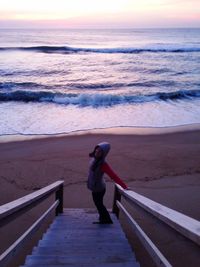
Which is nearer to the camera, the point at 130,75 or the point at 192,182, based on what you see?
the point at 192,182

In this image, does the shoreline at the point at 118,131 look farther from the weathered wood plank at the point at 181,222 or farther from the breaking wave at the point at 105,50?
the breaking wave at the point at 105,50

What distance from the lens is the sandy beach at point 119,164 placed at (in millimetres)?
8242

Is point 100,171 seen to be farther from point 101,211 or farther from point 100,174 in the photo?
point 101,211

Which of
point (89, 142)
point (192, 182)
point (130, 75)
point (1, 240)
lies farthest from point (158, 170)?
point (130, 75)

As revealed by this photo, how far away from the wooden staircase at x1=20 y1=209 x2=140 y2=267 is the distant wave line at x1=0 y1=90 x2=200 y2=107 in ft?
46.7

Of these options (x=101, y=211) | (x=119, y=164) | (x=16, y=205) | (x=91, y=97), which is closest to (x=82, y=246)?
(x=101, y=211)

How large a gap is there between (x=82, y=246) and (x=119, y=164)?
226 inches

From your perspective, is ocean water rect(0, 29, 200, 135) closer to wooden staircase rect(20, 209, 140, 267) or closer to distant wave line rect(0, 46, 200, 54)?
distant wave line rect(0, 46, 200, 54)

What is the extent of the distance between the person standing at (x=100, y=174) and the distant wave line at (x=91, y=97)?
13988 mm

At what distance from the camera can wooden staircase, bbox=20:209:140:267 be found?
3783mm

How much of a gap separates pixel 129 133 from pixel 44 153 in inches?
150

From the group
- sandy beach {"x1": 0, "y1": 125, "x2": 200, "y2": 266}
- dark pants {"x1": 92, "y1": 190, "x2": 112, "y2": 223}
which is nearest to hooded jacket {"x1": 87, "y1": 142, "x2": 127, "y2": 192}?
dark pants {"x1": 92, "y1": 190, "x2": 112, "y2": 223}

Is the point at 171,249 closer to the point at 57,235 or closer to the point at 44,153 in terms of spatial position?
the point at 57,235

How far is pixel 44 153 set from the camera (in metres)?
11.1
